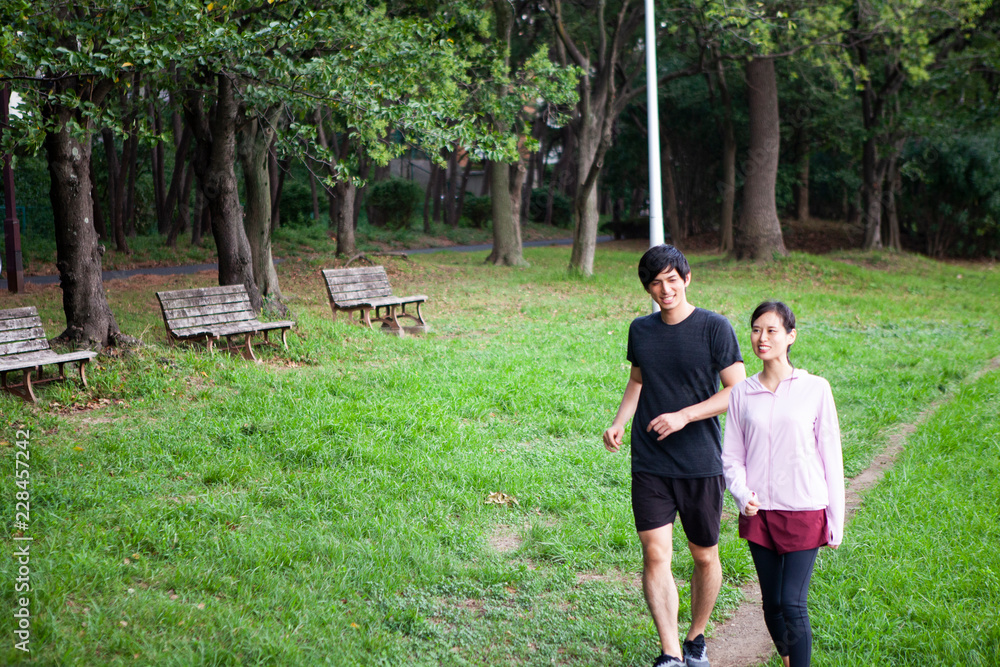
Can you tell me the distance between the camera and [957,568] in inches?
181

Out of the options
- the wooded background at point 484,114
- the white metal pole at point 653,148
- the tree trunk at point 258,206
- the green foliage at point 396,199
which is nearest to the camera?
the wooded background at point 484,114

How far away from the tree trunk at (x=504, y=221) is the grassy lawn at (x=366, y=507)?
1215cm

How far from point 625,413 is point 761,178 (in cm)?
1968

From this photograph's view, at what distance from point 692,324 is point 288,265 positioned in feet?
62.3

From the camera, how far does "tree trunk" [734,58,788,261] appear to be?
859 inches

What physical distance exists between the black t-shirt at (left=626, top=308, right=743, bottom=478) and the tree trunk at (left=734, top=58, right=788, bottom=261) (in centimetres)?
1912

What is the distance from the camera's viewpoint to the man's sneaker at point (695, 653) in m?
3.61

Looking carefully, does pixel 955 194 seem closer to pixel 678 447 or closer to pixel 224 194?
pixel 224 194

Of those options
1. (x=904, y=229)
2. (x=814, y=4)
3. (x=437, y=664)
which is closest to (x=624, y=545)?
(x=437, y=664)

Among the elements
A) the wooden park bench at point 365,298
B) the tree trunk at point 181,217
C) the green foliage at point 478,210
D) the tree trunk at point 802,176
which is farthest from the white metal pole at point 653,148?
the green foliage at point 478,210

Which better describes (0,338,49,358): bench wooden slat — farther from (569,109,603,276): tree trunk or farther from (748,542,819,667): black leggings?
(569,109,603,276): tree trunk

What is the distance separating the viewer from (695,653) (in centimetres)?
363

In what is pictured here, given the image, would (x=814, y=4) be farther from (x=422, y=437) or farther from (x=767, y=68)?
(x=422, y=437)

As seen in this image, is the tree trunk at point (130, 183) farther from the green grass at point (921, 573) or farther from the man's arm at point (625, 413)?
the man's arm at point (625, 413)
